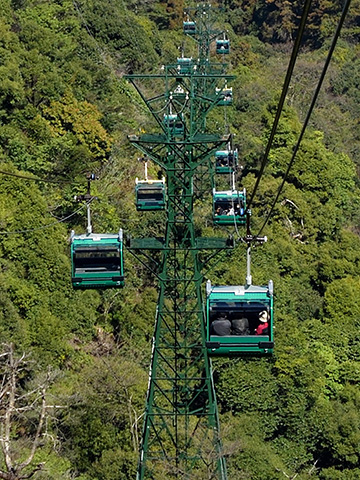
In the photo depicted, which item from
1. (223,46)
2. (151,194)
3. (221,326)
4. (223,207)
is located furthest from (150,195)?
(223,46)

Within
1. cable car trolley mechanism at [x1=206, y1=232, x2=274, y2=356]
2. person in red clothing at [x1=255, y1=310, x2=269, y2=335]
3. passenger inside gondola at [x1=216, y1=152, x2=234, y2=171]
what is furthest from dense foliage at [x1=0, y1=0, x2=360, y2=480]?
person in red clothing at [x1=255, y1=310, x2=269, y2=335]

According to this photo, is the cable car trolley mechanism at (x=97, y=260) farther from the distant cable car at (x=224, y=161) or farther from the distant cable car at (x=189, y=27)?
the distant cable car at (x=189, y=27)

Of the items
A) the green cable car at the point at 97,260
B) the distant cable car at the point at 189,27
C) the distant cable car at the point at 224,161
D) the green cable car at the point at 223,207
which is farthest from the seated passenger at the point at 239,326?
the distant cable car at the point at 189,27

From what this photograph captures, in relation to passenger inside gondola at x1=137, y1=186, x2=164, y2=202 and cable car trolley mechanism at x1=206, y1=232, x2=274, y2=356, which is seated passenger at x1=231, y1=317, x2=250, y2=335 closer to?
cable car trolley mechanism at x1=206, y1=232, x2=274, y2=356

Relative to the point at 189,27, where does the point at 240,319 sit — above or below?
above

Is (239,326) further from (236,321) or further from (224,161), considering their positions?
(224,161)

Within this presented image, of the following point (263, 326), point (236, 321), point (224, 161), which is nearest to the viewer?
point (236, 321)
